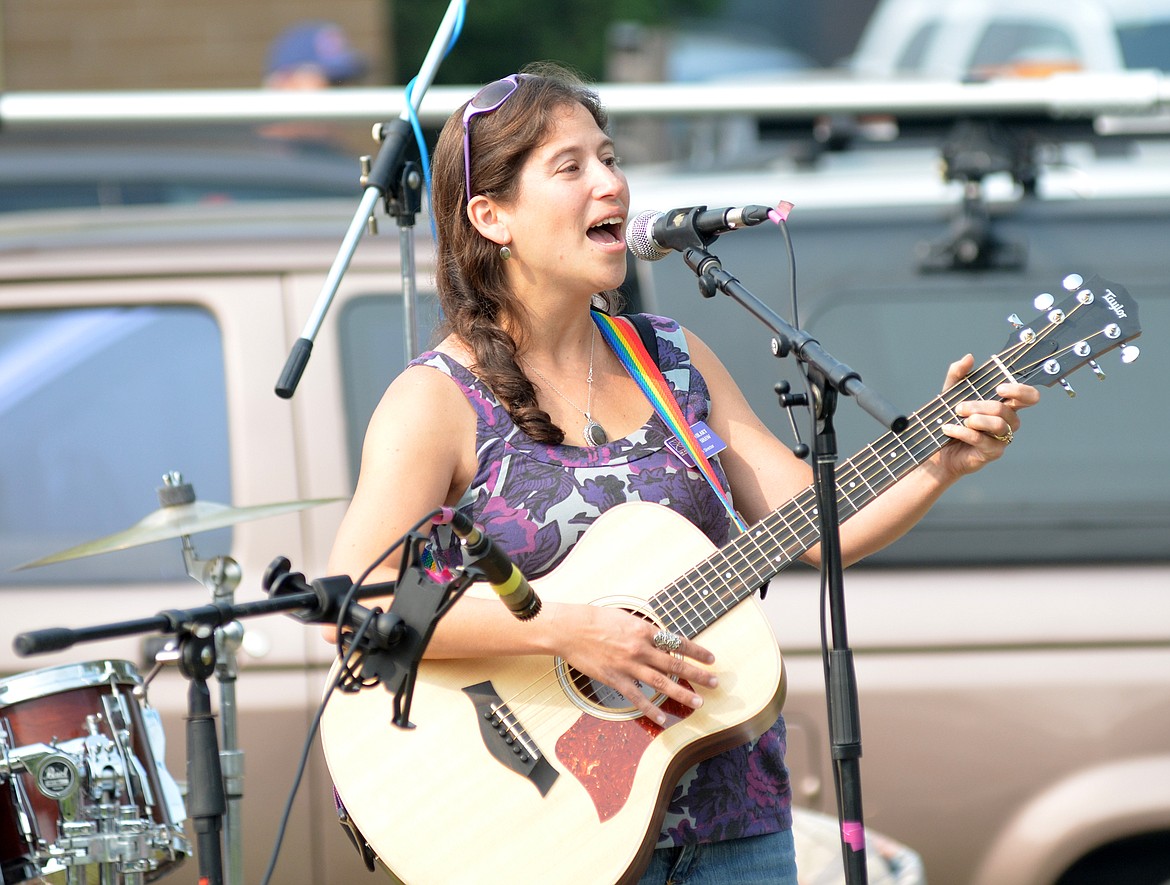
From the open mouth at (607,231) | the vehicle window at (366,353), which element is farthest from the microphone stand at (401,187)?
the vehicle window at (366,353)

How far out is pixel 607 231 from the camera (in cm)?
287

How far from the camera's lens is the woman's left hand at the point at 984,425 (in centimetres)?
265

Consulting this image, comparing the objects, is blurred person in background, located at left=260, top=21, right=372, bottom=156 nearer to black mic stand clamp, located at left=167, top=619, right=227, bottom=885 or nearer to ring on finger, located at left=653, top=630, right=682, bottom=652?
ring on finger, located at left=653, top=630, right=682, bottom=652

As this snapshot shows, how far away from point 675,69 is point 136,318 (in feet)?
25.6

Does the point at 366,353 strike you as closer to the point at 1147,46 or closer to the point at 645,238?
the point at 645,238

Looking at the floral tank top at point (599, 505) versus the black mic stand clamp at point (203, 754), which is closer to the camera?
the black mic stand clamp at point (203, 754)

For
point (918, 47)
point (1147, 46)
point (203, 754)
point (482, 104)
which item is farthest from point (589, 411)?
point (918, 47)

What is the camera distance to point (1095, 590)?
12.3ft

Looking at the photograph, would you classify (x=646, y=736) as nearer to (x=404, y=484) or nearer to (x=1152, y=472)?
(x=404, y=484)

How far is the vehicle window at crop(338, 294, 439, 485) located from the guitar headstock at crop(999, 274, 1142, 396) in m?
1.60

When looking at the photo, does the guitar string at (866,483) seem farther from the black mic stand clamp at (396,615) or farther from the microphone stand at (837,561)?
the black mic stand clamp at (396,615)

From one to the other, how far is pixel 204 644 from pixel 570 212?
1017 mm

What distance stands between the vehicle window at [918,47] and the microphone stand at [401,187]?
4.73 metres

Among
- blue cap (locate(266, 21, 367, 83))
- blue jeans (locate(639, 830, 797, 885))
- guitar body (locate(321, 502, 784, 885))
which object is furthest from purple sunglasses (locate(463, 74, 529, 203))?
blue cap (locate(266, 21, 367, 83))
